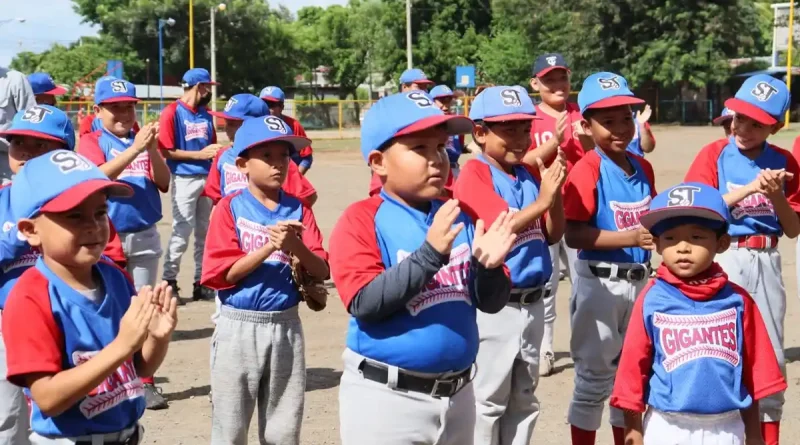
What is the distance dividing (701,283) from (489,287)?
1.01 meters

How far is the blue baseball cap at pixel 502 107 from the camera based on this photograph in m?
5.28

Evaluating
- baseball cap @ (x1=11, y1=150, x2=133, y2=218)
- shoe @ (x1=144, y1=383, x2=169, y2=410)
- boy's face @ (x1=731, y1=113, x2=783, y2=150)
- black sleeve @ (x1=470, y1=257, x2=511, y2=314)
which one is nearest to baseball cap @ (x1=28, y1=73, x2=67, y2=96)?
shoe @ (x1=144, y1=383, x2=169, y2=410)

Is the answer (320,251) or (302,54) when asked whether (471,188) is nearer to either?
(320,251)

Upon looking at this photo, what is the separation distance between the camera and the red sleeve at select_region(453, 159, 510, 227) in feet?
16.4

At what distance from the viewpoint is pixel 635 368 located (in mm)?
4188

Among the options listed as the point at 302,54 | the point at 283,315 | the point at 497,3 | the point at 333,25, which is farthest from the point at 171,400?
the point at 333,25

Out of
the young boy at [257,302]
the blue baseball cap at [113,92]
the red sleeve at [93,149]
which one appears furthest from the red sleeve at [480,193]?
the blue baseball cap at [113,92]

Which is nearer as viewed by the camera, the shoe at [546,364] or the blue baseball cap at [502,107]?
the blue baseball cap at [502,107]

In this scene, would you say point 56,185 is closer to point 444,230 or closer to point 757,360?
point 444,230

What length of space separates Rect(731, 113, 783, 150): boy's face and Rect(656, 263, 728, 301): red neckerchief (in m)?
1.99

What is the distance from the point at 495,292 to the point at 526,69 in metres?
60.6

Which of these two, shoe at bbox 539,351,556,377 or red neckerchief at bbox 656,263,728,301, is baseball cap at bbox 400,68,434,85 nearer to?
shoe at bbox 539,351,556,377

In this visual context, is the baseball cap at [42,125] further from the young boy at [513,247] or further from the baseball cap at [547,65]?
the baseball cap at [547,65]

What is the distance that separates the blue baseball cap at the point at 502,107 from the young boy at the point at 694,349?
1.23 meters
